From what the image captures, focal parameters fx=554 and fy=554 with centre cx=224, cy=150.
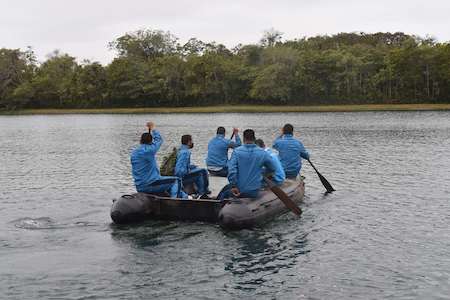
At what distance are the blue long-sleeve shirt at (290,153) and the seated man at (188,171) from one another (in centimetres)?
291

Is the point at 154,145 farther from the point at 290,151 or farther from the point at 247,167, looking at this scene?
the point at 290,151

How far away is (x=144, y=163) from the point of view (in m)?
14.5

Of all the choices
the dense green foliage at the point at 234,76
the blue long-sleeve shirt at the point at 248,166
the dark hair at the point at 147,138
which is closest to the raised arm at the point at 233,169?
the blue long-sleeve shirt at the point at 248,166

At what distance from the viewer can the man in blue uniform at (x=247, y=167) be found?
13.7 metres

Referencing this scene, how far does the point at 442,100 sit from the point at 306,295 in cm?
8702

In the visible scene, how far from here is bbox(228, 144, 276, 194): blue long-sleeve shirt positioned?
45.1 ft

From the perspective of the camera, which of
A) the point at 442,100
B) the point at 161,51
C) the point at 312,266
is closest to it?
the point at 312,266

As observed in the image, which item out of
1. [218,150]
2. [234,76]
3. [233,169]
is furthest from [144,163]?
[234,76]

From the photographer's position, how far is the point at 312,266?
11.3 metres

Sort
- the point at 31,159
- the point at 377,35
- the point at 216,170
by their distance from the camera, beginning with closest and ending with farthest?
the point at 216,170, the point at 31,159, the point at 377,35

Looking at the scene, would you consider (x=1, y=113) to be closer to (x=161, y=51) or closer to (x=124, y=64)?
(x=124, y=64)

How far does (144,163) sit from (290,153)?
5244 millimetres

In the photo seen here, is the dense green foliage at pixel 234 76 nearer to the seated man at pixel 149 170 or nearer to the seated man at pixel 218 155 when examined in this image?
the seated man at pixel 218 155

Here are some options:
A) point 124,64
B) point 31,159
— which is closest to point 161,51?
point 124,64
